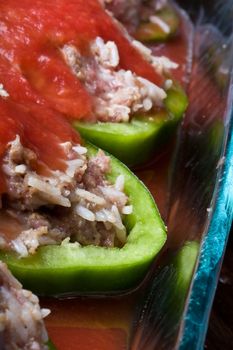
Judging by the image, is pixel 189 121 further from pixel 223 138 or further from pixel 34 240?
pixel 34 240

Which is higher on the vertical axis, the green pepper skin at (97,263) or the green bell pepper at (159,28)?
the green pepper skin at (97,263)

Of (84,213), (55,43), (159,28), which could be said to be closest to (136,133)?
(55,43)

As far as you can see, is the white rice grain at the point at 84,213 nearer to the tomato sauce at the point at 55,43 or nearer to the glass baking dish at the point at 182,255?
the glass baking dish at the point at 182,255

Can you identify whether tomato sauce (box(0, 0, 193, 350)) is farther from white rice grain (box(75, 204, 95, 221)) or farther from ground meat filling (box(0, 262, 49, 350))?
ground meat filling (box(0, 262, 49, 350))

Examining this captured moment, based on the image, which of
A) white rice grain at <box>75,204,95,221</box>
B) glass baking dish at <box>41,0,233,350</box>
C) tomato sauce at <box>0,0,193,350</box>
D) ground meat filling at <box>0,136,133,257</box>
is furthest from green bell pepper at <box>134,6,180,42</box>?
white rice grain at <box>75,204,95,221</box>

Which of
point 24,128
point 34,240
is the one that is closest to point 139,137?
point 24,128

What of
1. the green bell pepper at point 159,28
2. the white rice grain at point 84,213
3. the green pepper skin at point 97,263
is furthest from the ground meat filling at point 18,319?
Result: the green bell pepper at point 159,28

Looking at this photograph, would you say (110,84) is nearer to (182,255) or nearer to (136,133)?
(136,133)
